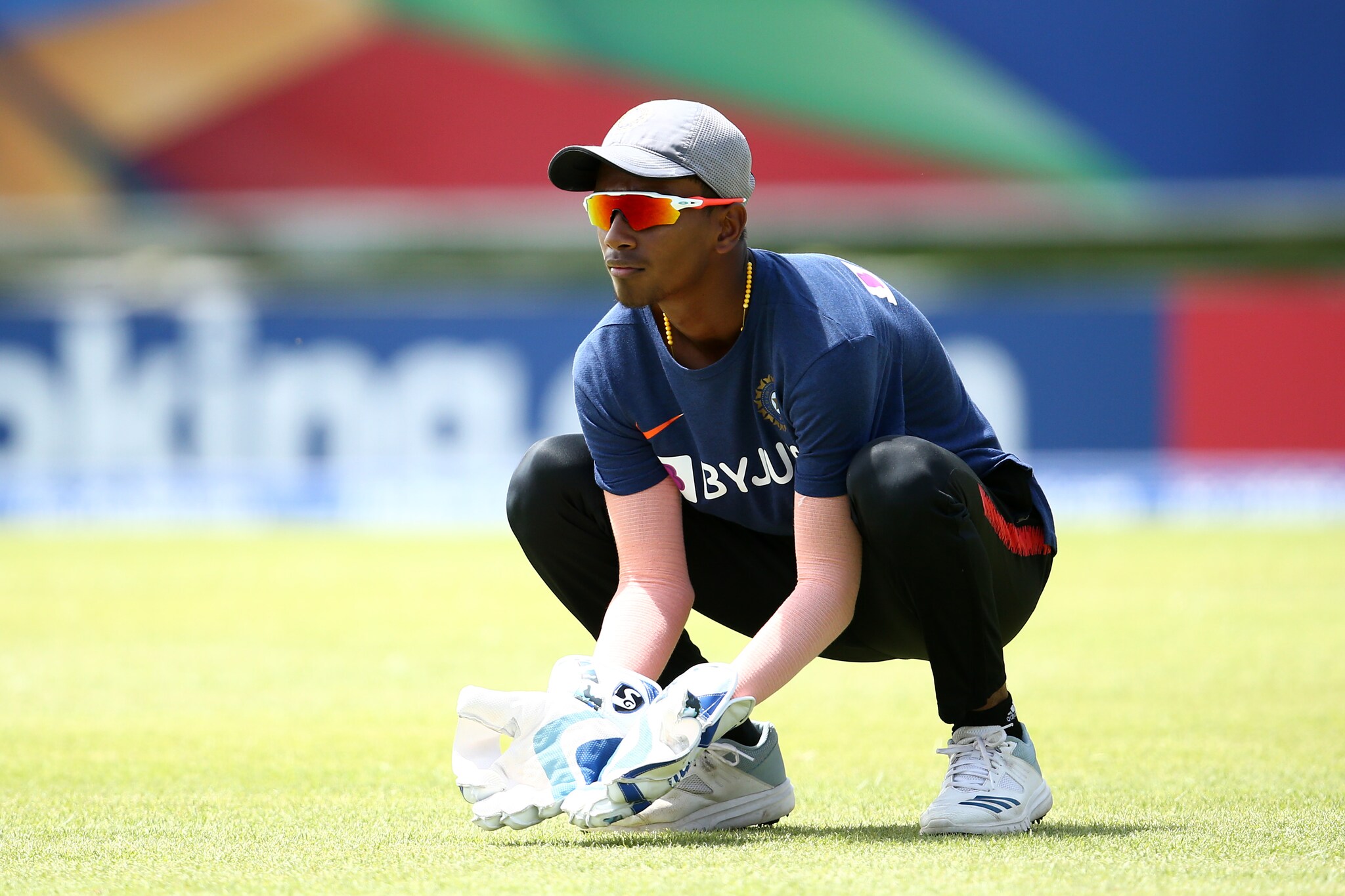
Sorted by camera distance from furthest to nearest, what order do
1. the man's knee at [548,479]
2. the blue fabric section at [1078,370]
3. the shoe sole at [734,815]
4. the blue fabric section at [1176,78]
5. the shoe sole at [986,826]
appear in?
the blue fabric section at [1176,78]
the blue fabric section at [1078,370]
the man's knee at [548,479]
the shoe sole at [734,815]
the shoe sole at [986,826]

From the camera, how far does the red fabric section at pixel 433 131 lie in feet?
65.0

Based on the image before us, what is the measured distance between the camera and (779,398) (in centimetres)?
342

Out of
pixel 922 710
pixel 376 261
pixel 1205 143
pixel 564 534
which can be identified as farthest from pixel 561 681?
pixel 376 261

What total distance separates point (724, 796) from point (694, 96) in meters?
16.5

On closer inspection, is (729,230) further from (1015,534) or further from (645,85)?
(645,85)

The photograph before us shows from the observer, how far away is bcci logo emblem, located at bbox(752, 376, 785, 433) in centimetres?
343

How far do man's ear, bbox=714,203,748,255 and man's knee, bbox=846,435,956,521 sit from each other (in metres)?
0.47

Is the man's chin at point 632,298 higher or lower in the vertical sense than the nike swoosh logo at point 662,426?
higher

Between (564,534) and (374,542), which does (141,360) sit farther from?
(564,534)

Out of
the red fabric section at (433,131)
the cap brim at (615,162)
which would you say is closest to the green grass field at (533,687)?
the cap brim at (615,162)

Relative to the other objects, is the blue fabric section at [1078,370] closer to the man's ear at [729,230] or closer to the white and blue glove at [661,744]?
the man's ear at [729,230]

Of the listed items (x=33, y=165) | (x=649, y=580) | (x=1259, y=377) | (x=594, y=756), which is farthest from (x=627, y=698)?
(x=33, y=165)

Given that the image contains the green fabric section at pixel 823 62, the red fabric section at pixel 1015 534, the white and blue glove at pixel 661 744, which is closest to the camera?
the white and blue glove at pixel 661 744

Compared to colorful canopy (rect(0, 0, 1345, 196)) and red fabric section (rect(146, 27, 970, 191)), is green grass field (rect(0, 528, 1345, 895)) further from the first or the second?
red fabric section (rect(146, 27, 970, 191))
